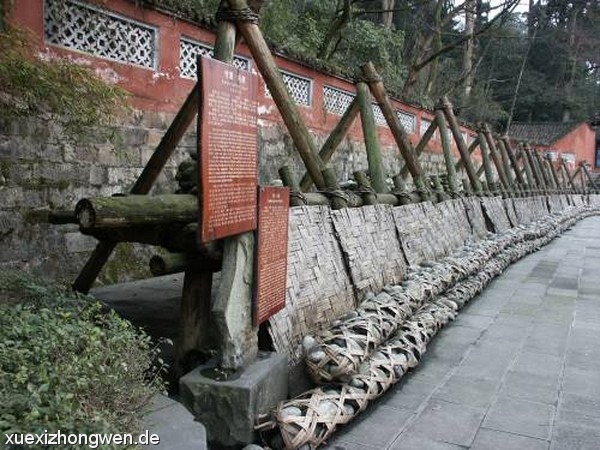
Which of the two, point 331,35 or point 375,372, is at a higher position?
point 331,35

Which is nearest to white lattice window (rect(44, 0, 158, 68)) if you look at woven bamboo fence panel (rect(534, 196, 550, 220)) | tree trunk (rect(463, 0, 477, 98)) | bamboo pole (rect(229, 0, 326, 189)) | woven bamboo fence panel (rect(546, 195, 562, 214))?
bamboo pole (rect(229, 0, 326, 189))

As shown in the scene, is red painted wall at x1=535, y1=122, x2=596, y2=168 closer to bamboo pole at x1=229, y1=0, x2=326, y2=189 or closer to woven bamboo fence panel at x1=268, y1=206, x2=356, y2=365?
bamboo pole at x1=229, y1=0, x2=326, y2=189

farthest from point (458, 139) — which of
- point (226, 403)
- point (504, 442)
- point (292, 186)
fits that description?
point (226, 403)

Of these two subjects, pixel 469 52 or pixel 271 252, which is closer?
pixel 271 252

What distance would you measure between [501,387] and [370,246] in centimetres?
142

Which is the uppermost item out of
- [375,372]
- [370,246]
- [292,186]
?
[292,186]

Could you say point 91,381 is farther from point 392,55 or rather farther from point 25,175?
point 392,55

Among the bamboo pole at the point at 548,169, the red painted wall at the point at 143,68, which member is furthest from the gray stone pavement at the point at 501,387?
the bamboo pole at the point at 548,169

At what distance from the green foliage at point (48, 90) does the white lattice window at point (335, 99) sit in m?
4.72

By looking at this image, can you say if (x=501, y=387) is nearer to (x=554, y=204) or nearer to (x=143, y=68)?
(x=143, y=68)

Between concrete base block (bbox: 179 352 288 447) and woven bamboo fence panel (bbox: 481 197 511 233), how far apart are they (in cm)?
694

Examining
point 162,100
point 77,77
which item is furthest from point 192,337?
point 162,100

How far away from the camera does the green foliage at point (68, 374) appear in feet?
5.18

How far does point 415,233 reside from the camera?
5.61 metres
